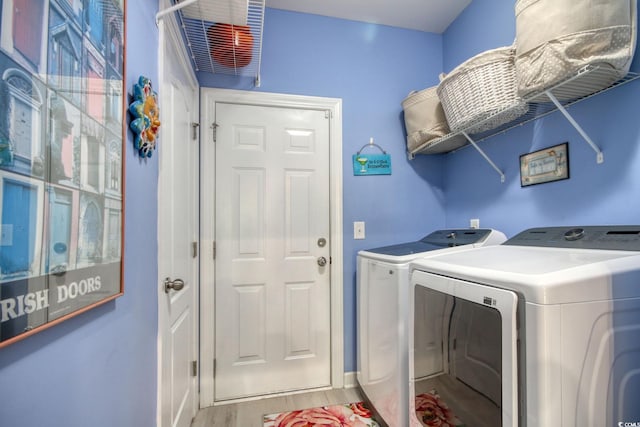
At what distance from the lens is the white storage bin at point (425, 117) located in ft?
6.22

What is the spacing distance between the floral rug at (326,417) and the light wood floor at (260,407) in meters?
0.05

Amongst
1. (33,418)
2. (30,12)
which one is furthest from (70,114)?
(33,418)

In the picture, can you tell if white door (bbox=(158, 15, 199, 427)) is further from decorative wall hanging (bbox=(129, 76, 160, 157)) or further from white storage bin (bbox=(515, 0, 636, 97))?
white storage bin (bbox=(515, 0, 636, 97))

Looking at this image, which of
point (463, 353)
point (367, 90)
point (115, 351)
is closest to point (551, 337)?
point (463, 353)

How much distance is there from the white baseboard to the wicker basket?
1828mm

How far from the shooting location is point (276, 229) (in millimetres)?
2021

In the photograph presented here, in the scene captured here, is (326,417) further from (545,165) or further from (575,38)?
(575,38)

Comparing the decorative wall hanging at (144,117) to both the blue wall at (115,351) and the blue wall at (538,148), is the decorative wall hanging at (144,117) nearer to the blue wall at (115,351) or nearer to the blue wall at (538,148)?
the blue wall at (115,351)

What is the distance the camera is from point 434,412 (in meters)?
1.14

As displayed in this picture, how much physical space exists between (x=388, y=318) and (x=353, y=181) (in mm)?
1005

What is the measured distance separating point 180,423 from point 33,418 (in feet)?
4.01

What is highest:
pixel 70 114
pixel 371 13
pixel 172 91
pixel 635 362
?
pixel 371 13

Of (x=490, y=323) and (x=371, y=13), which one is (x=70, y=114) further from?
(x=371, y=13)

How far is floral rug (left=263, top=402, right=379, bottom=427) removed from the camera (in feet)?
5.59
